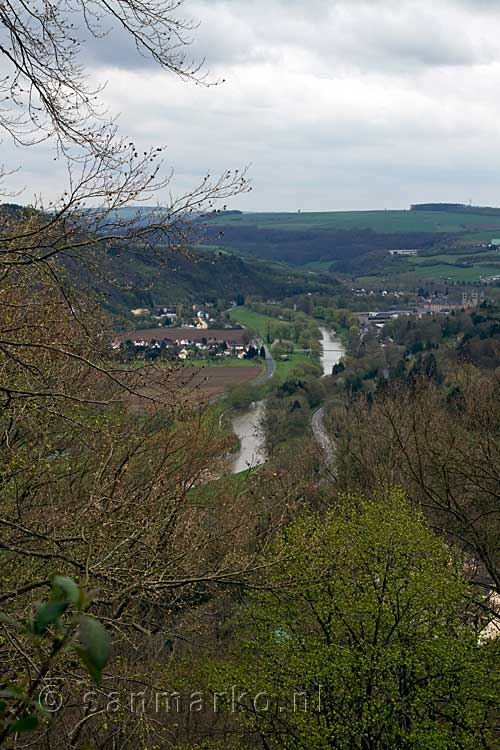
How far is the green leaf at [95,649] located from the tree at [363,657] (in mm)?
7342

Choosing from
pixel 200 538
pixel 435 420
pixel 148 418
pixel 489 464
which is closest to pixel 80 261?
pixel 200 538

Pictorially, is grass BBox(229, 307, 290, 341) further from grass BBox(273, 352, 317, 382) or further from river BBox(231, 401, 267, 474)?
river BBox(231, 401, 267, 474)

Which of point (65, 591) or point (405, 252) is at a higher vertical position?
point (65, 591)

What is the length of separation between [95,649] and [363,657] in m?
9.00

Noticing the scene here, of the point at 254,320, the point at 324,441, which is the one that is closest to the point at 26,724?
the point at 324,441

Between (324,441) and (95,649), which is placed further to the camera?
(324,441)

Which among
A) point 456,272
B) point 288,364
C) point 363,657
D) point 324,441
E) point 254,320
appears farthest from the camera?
point 456,272

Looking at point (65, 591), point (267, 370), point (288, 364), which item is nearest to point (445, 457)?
point (65, 591)

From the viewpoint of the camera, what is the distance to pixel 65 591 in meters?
1.33

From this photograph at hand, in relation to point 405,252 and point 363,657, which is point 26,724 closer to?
point 363,657

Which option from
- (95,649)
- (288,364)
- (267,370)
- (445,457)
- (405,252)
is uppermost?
(95,649)

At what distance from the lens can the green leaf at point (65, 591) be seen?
1.31 m

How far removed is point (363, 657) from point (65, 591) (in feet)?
29.4

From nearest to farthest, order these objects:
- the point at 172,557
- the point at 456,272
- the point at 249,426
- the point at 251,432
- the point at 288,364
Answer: the point at 172,557
the point at 251,432
the point at 249,426
the point at 288,364
the point at 456,272
